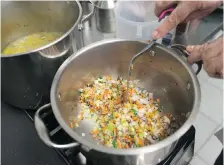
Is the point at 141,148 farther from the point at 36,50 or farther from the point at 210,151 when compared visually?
the point at 210,151

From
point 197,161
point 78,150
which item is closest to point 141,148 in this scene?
point 78,150

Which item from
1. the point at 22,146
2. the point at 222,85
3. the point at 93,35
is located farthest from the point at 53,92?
the point at 222,85

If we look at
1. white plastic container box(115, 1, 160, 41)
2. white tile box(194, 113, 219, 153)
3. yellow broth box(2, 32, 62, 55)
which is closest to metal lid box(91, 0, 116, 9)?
white plastic container box(115, 1, 160, 41)

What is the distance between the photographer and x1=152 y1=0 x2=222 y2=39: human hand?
0.66 meters

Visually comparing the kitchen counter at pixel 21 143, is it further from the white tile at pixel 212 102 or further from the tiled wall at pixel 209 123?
the white tile at pixel 212 102

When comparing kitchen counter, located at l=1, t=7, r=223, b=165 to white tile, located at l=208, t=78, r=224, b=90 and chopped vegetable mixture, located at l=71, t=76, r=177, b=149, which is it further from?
white tile, located at l=208, t=78, r=224, b=90

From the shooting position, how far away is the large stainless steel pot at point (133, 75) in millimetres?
528

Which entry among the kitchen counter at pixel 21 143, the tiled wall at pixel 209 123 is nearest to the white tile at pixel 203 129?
the tiled wall at pixel 209 123

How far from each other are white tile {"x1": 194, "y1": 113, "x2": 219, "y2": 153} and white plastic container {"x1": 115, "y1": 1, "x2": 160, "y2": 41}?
35 centimetres

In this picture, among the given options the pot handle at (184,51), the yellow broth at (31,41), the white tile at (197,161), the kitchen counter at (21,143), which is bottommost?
the white tile at (197,161)

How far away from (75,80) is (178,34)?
0.43 metres

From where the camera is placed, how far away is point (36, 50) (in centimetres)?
59

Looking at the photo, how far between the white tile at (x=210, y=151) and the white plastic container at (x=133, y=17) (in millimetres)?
399

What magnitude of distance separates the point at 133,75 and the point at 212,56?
0.25 m
